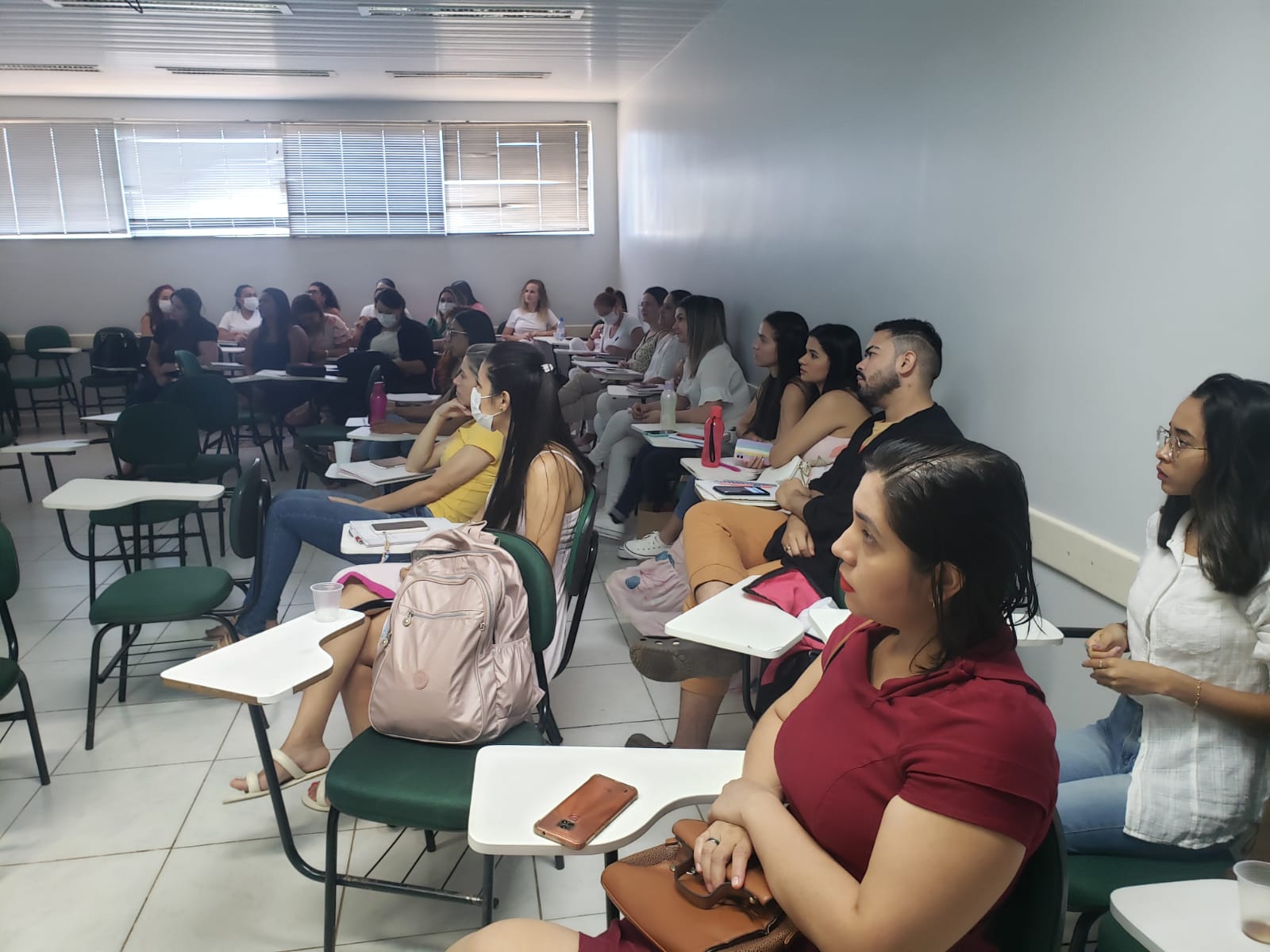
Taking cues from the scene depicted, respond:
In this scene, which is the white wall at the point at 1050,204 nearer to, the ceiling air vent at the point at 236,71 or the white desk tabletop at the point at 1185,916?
the white desk tabletop at the point at 1185,916

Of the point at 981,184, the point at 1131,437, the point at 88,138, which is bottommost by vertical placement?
the point at 1131,437

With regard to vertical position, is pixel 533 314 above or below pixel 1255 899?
above

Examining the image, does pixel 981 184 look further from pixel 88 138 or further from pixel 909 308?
pixel 88 138

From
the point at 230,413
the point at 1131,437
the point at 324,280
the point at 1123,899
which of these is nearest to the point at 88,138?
the point at 324,280

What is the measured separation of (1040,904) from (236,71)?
855 cm

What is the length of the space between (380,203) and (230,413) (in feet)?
16.7

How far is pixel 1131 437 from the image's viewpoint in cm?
216

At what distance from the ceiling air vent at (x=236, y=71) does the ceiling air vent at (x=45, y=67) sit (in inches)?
24.1

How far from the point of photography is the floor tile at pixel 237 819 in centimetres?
237

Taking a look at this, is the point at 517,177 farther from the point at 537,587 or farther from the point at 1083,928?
the point at 1083,928

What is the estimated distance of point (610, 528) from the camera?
4.95 metres

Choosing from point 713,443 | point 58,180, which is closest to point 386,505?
point 713,443

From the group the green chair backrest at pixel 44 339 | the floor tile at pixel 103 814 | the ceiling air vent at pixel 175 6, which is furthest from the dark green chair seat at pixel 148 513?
the green chair backrest at pixel 44 339

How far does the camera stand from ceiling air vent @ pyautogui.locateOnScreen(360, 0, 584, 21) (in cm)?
535
